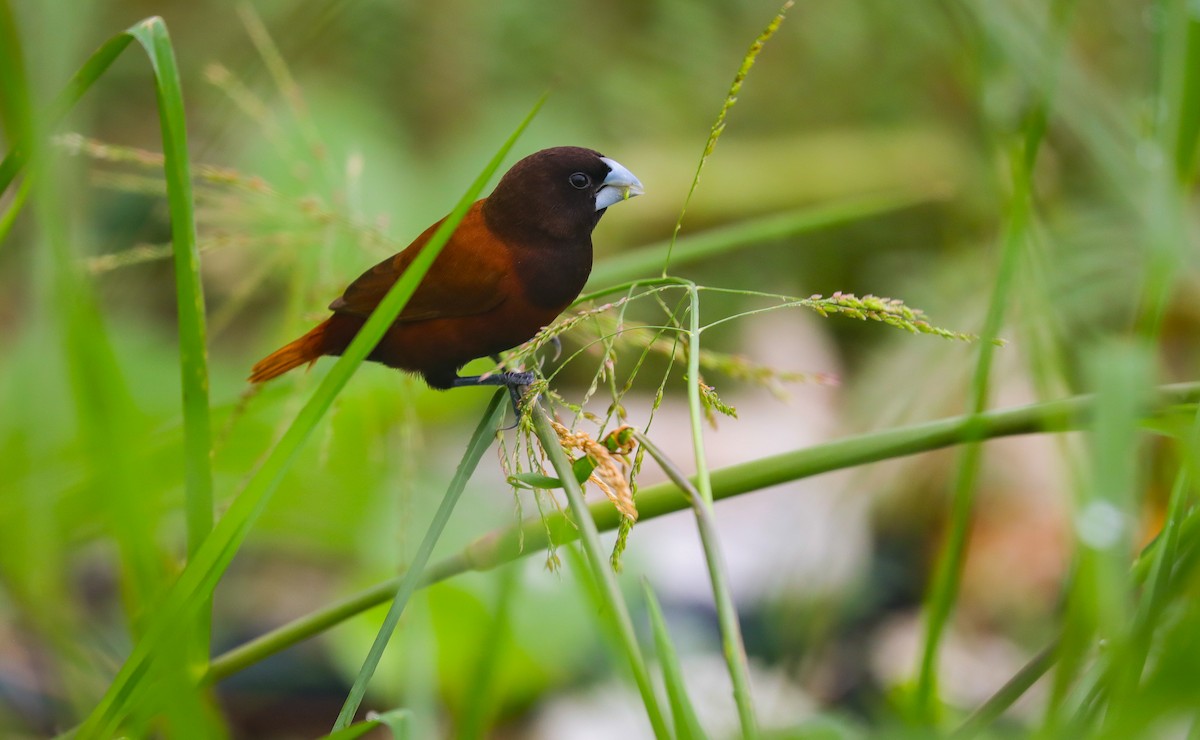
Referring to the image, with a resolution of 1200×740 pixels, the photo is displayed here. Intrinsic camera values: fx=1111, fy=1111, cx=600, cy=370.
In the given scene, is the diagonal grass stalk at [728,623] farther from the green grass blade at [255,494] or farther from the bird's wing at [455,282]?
the bird's wing at [455,282]

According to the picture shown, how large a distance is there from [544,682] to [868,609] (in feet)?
3.26

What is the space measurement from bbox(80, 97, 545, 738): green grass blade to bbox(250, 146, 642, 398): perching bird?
0.37 m

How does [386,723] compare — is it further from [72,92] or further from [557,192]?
[557,192]

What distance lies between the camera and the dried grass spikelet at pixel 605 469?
1.90 feet

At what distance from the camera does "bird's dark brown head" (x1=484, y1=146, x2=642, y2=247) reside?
1.06 m

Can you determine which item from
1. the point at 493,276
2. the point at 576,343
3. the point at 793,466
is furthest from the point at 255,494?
the point at 576,343

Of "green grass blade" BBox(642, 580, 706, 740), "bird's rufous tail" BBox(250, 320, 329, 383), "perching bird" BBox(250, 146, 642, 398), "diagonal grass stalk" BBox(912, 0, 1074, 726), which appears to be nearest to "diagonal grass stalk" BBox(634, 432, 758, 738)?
"green grass blade" BBox(642, 580, 706, 740)

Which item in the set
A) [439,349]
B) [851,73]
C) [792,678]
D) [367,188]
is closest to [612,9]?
[851,73]

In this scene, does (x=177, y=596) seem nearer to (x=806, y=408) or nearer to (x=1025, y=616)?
(x=1025, y=616)

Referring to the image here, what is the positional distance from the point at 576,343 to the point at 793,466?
1.48m

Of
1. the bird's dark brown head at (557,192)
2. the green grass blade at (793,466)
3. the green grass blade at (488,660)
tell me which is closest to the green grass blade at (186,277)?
the green grass blade at (793,466)

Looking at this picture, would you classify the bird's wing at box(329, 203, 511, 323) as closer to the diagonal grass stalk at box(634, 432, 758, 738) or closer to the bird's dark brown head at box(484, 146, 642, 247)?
the bird's dark brown head at box(484, 146, 642, 247)

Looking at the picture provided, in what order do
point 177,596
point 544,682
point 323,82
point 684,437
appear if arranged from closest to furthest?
point 177,596 → point 544,682 → point 684,437 → point 323,82

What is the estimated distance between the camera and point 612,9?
14.3ft
